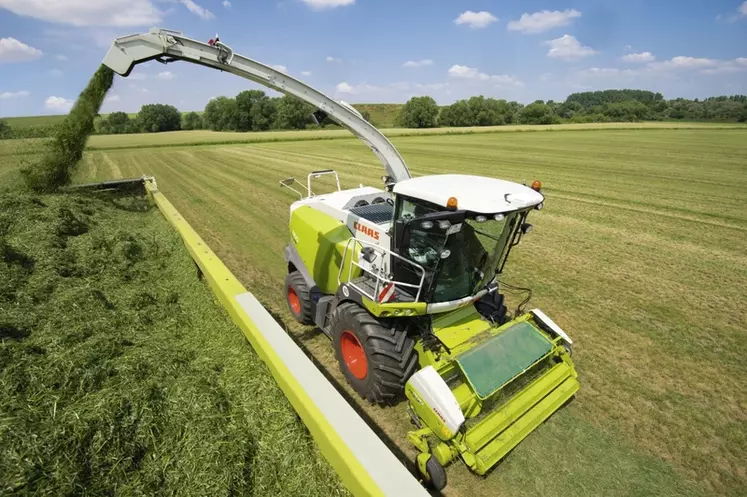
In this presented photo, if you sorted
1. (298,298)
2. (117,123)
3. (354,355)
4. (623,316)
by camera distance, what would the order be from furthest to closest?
(117,123) → (623,316) → (298,298) → (354,355)

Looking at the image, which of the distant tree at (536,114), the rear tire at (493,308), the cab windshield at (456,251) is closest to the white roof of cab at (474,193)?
the cab windshield at (456,251)

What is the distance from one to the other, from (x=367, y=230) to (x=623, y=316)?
4210 mm

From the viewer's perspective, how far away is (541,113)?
69.2 metres

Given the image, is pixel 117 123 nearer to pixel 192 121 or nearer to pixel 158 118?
pixel 158 118

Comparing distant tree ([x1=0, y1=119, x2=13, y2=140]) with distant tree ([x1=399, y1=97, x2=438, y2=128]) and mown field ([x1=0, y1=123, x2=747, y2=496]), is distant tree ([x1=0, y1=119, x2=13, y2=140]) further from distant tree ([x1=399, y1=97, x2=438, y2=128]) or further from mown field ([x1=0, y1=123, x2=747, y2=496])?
distant tree ([x1=399, y1=97, x2=438, y2=128])

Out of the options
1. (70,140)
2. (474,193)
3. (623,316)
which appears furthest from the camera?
(70,140)

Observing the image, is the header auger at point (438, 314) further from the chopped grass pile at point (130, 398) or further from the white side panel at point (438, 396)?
the chopped grass pile at point (130, 398)

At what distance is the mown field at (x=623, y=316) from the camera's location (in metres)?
3.26

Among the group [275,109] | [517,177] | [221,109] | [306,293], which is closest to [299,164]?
[517,177]

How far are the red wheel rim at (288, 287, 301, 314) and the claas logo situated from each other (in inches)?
58.9

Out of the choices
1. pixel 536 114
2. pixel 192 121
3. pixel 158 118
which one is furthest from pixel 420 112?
pixel 158 118

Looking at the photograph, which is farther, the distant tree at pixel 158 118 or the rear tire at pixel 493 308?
the distant tree at pixel 158 118

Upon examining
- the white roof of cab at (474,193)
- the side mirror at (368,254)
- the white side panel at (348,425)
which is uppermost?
the white roof of cab at (474,193)

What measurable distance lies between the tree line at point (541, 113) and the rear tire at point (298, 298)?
64.9 meters
